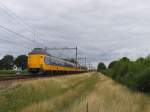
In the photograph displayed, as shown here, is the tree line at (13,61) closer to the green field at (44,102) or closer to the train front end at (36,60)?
the train front end at (36,60)

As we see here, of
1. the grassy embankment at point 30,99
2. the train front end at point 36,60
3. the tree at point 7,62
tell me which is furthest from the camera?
the tree at point 7,62

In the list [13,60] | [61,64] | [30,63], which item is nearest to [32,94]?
[30,63]

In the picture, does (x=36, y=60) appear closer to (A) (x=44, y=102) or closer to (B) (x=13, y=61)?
(A) (x=44, y=102)

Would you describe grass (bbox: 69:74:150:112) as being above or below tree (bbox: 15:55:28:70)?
below

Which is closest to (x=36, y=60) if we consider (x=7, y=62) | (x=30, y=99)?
(x=30, y=99)

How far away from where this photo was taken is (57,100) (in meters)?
19.9

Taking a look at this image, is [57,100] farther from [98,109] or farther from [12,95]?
[98,109]

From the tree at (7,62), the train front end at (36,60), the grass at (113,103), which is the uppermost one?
the tree at (7,62)

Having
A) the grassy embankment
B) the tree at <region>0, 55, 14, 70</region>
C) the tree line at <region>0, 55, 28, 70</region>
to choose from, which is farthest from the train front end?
the tree line at <region>0, 55, 28, 70</region>

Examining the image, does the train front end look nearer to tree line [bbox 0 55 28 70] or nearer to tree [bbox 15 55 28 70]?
tree line [bbox 0 55 28 70]

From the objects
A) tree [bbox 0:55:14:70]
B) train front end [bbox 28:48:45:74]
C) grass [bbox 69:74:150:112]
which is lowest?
grass [bbox 69:74:150:112]

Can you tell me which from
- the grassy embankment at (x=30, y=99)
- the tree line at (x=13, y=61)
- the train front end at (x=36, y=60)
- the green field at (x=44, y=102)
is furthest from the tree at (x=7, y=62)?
the grassy embankment at (x=30, y=99)

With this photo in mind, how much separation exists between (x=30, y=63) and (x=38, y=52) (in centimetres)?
170

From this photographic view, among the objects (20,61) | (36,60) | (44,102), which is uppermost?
(20,61)
